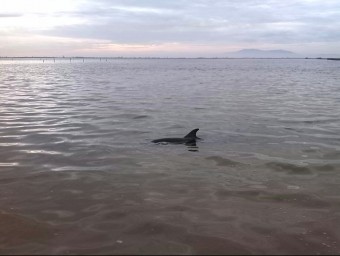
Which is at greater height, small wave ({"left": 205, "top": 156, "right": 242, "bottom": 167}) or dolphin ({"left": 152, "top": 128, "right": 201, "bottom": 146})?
dolphin ({"left": 152, "top": 128, "right": 201, "bottom": 146})

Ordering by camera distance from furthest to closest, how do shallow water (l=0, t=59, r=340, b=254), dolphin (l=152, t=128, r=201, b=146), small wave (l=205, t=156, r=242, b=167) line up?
dolphin (l=152, t=128, r=201, b=146), small wave (l=205, t=156, r=242, b=167), shallow water (l=0, t=59, r=340, b=254)

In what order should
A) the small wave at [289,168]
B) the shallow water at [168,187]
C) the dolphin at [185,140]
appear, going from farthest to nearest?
the dolphin at [185,140] → the small wave at [289,168] → the shallow water at [168,187]

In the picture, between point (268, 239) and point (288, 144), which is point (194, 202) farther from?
point (288, 144)

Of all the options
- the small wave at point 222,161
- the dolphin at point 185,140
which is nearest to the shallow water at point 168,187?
the small wave at point 222,161

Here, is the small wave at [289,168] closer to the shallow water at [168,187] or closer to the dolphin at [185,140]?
the shallow water at [168,187]

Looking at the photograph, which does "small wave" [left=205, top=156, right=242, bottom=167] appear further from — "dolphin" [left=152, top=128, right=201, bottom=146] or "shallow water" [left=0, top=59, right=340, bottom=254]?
"dolphin" [left=152, top=128, right=201, bottom=146]

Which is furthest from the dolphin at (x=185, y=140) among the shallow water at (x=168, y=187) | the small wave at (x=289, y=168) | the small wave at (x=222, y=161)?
the small wave at (x=289, y=168)

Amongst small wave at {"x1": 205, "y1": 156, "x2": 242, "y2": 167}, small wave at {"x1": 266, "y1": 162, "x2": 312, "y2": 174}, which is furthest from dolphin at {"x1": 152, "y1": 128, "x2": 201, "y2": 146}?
small wave at {"x1": 266, "y1": 162, "x2": 312, "y2": 174}

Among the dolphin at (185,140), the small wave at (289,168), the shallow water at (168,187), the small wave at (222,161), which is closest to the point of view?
the shallow water at (168,187)

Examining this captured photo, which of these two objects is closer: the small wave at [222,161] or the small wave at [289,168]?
the small wave at [289,168]

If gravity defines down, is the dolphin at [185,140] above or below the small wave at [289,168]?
above

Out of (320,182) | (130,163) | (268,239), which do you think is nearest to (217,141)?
(130,163)

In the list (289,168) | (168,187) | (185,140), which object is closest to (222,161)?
(289,168)

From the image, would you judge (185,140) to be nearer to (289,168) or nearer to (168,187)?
(289,168)
